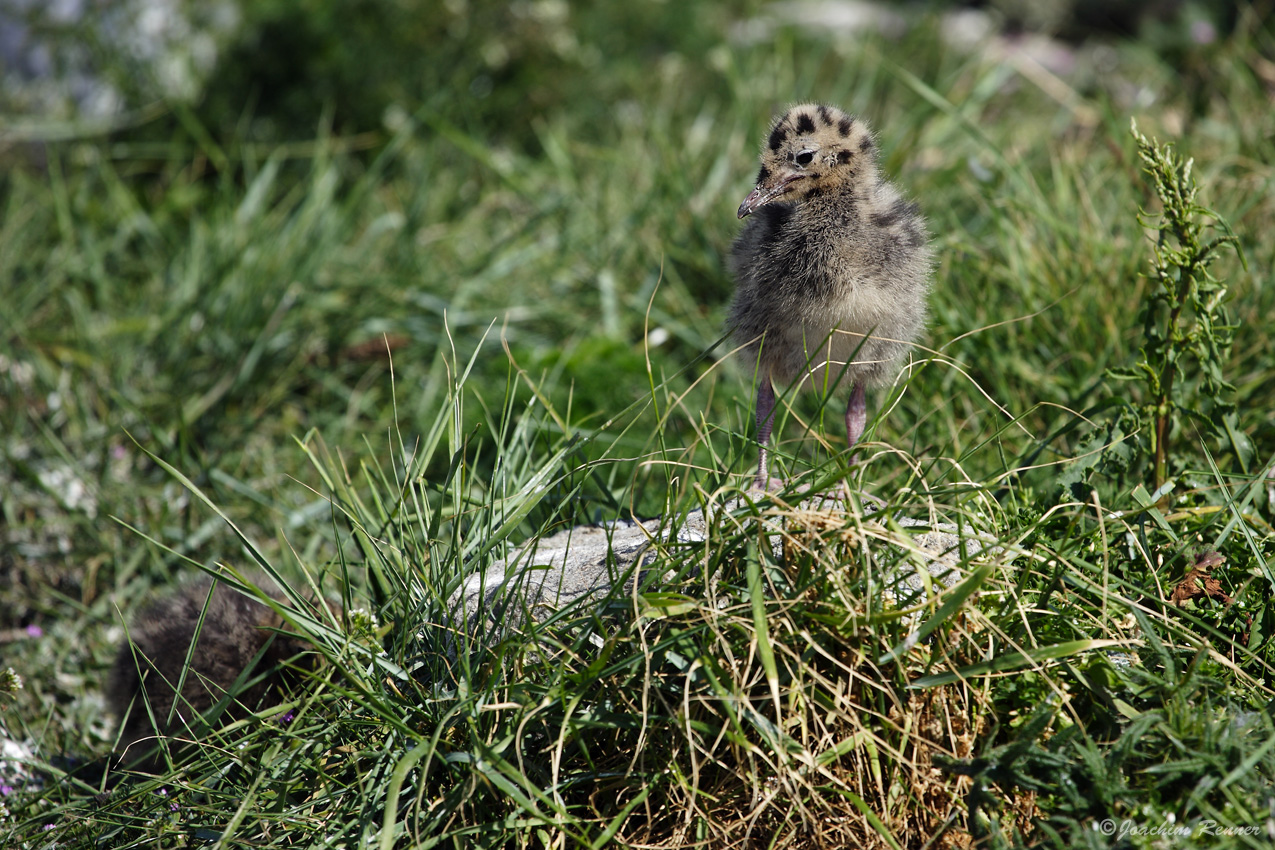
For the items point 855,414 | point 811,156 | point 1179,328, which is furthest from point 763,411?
point 1179,328

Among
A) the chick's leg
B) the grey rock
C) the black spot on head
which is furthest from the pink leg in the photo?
the black spot on head

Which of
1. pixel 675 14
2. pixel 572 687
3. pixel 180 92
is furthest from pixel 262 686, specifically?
pixel 675 14

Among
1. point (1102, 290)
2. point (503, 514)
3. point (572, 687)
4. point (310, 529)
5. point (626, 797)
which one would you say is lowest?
point (310, 529)

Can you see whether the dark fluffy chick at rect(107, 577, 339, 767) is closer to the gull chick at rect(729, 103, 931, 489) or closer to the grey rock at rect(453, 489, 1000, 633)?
the grey rock at rect(453, 489, 1000, 633)

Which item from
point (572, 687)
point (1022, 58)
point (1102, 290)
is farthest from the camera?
point (1022, 58)

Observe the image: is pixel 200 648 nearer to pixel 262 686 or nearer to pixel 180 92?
pixel 262 686

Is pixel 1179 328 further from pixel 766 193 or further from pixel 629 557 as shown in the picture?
pixel 629 557

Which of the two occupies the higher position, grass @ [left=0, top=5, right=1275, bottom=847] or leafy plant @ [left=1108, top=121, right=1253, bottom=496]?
leafy plant @ [left=1108, top=121, right=1253, bottom=496]
